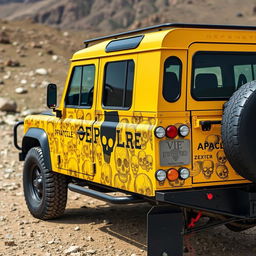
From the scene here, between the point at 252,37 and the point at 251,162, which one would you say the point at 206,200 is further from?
the point at 252,37

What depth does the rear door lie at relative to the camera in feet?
16.0

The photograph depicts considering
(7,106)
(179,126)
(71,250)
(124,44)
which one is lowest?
(71,250)

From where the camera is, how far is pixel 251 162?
15.0ft

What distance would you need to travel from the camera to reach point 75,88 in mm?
6387

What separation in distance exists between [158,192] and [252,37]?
5.42 feet

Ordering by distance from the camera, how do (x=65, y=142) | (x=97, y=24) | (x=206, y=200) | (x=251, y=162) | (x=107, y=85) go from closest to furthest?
(x=251, y=162)
(x=206, y=200)
(x=107, y=85)
(x=65, y=142)
(x=97, y=24)

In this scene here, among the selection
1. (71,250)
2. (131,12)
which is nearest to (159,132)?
(71,250)

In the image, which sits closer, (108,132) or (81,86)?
(108,132)

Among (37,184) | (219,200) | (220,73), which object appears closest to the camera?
(219,200)

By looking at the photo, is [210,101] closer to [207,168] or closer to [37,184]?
[207,168]

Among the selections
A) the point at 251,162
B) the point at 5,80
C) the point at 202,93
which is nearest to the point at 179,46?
the point at 202,93

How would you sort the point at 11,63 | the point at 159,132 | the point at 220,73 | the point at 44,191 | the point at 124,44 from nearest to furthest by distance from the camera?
the point at 159,132 → the point at 220,73 → the point at 124,44 → the point at 44,191 → the point at 11,63

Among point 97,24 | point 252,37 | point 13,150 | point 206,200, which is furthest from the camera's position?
point 97,24

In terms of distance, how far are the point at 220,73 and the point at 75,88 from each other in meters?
1.85
